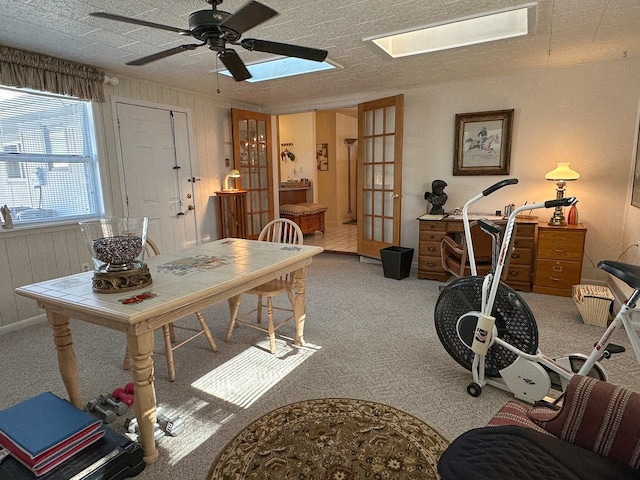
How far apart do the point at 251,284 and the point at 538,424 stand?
151 cm

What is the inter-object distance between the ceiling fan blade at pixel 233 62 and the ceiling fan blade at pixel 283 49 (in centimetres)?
12

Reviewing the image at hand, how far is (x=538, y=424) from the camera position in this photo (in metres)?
1.33

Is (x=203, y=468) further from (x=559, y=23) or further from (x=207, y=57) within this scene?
(x=559, y=23)

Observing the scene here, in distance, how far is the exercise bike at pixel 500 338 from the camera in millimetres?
1993

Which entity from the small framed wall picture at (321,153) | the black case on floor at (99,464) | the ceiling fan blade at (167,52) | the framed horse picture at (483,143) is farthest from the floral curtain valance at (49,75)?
the small framed wall picture at (321,153)

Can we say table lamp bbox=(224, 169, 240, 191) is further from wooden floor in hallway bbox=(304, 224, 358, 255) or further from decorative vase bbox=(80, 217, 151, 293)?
decorative vase bbox=(80, 217, 151, 293)

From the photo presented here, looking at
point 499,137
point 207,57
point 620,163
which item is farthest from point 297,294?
point 620,163

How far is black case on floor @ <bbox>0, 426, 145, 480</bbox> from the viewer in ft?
4.83

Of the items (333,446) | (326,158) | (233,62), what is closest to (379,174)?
(233,62)

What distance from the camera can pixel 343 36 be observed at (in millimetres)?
2963

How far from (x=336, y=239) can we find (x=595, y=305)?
467 cm

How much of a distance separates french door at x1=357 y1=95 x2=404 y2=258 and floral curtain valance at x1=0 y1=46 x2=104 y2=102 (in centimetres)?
319

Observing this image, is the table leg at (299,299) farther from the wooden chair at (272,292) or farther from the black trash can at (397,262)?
the black trash can at (397,262)

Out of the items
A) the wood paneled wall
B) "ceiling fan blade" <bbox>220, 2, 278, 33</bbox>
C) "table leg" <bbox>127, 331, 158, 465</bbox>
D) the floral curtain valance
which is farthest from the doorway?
"table leg" <bbox>127, 331, 158, 465</bbox>
